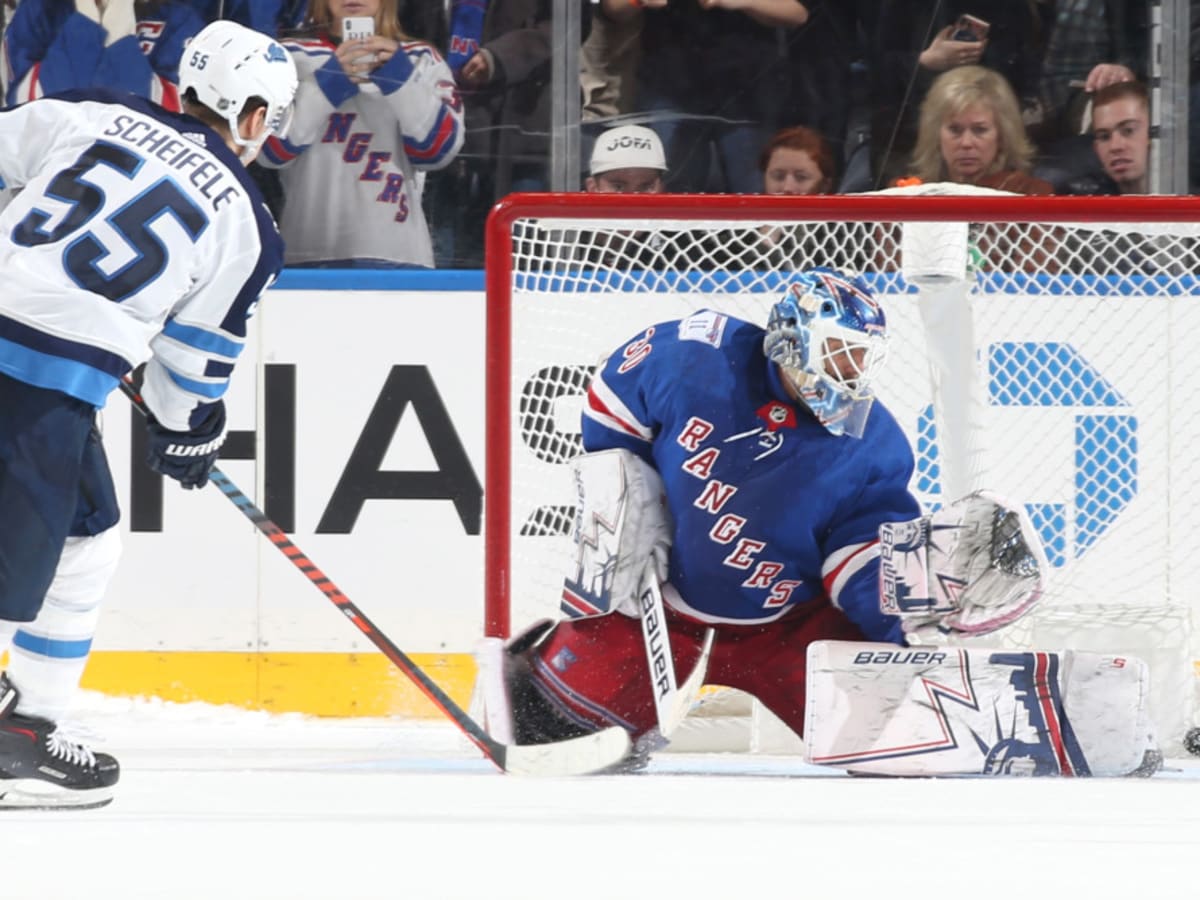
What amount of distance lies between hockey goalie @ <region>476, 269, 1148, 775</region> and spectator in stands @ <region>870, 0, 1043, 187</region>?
0.94m

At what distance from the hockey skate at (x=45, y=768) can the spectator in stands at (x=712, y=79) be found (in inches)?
72.0

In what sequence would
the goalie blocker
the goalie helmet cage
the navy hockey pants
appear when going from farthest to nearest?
the goalie helmet cage
the goalie blocker
the navy hockey pants

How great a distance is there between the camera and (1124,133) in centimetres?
346

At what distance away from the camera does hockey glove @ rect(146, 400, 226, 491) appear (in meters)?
2.37

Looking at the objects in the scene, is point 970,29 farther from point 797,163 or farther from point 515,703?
point 515,703

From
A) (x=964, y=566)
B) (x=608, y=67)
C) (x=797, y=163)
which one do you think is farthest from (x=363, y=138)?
(x=964, y=566)

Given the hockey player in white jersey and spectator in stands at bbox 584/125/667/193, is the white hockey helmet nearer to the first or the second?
the hockey player in white jersey

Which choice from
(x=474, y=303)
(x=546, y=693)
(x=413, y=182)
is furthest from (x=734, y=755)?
(x=413, y=182)

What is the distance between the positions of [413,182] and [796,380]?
4.08ft

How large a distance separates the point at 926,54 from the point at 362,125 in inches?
47.9

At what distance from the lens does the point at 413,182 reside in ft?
11.4

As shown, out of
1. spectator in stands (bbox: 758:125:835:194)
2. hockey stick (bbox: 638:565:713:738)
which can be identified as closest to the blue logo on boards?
spectator in stands (bbox: 758:125:835:194)

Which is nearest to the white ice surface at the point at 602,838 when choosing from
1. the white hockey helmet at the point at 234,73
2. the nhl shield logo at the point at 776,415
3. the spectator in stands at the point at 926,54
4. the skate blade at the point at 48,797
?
the skate blade at the point at 48,797

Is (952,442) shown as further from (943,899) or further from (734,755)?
(943,899)
